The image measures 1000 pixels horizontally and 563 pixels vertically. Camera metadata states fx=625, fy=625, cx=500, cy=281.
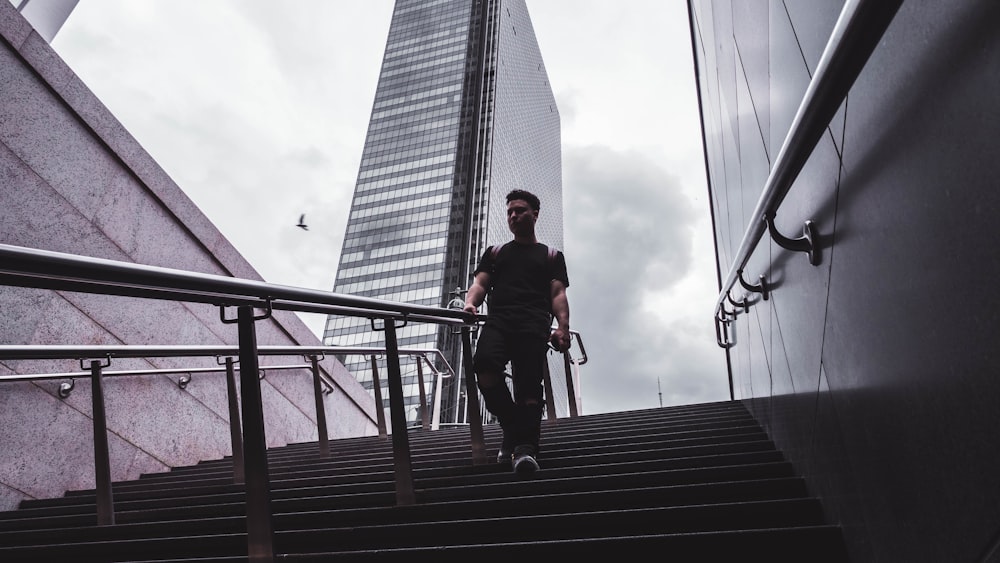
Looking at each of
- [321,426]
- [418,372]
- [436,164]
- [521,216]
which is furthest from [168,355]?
[436,164]

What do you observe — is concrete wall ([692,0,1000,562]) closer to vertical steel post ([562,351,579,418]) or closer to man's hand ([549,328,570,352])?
man's hand ([549,328,570,352])

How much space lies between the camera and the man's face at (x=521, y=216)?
3566mm

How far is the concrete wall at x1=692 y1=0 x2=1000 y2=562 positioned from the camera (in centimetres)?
84

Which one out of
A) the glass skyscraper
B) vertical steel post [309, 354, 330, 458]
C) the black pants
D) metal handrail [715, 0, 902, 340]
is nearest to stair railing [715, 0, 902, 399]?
metal handrail [715, 0, 902, 340]

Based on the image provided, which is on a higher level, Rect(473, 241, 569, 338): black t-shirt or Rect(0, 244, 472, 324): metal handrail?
Rect(473, 241, 569, 338): black t-shirt

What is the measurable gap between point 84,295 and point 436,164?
268 ft

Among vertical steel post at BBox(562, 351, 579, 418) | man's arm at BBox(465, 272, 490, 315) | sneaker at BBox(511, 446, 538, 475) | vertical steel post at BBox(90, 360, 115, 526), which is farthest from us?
vertical steel post at BBox(562, 351, 579, 418)

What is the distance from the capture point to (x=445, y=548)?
1847mm

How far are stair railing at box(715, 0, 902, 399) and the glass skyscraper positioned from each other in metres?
67.5

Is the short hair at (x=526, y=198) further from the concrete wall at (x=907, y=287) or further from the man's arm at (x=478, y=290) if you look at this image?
the concrete wall at (x=907, y=287)

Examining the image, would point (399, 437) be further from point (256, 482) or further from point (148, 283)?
point (148, 283)

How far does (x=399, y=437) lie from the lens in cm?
256

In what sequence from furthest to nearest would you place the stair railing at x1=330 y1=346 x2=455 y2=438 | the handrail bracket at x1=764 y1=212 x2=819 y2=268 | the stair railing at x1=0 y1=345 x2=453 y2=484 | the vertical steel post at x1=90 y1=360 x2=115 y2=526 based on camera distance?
the stair railing at x1=330 y1=346 x2=455 y2=438, the stair railing at x1=0 y1=345 x2=453 y2=484, the vertical steel post at x1=90 y1=360 x2=115 y2=526, the handrail bracket at x1=764 y1=212 x2=819 y2=268

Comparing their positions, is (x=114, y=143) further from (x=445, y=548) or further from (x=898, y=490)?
(x=898, y=490)
